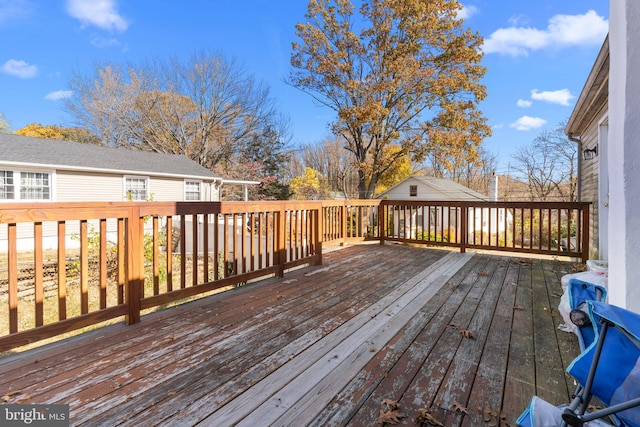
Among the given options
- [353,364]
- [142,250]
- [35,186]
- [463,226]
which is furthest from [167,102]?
[353,364]

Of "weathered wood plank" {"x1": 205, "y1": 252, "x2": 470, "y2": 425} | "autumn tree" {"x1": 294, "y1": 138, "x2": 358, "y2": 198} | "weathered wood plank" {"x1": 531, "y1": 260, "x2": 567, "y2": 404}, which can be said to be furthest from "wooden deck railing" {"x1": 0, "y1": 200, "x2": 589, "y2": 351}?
"autumn tree" {"x1": 294, "y1": 138, "x2": 358, "y2": 198}

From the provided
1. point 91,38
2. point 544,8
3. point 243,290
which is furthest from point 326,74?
point 91,38

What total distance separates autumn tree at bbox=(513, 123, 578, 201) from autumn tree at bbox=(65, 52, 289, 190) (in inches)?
639

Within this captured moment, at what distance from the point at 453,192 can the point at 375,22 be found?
1070cm

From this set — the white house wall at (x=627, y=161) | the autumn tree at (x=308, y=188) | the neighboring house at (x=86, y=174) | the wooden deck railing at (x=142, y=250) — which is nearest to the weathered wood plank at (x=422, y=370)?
the white house wall at (x=627, y=161)

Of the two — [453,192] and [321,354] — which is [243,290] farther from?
[453,192]

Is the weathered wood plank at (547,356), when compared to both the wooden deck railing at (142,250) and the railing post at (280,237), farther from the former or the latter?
the railing post at (280,237)

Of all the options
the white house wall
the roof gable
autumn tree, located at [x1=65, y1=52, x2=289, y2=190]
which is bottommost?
the white house wall

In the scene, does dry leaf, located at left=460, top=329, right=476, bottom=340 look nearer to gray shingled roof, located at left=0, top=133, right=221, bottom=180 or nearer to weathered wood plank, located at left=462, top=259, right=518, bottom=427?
weathered wood plank, located at left=462, top=259, right=518, bottom=427

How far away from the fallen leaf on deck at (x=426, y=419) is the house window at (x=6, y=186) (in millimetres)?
11722

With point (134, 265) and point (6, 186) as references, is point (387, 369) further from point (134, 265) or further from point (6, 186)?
point (6, 186)

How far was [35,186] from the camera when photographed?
9094 mm

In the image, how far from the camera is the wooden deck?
140 centimetres

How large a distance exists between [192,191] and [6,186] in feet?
18.0
